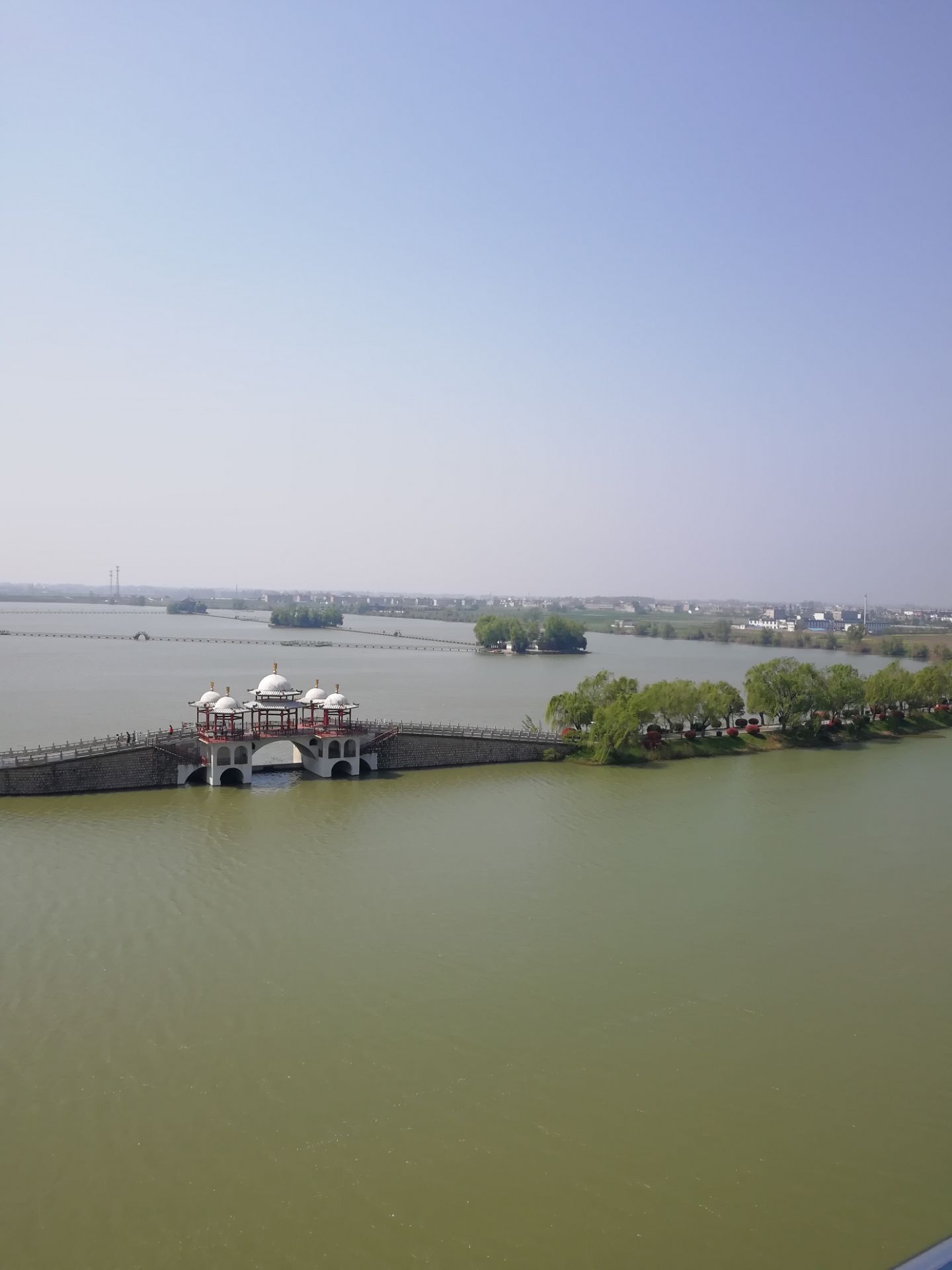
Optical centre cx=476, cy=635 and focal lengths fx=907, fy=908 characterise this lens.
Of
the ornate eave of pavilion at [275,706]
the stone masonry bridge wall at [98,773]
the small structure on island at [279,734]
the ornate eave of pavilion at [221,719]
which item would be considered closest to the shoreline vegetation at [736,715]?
the small structure on island at [279,734]

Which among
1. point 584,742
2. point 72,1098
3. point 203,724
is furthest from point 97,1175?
point 584,742

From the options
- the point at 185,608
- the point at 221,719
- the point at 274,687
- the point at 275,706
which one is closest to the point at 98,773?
the point at 221,719

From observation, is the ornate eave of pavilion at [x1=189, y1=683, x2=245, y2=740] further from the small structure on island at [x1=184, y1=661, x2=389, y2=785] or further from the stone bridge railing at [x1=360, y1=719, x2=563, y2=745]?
the stone bridge railing at [x1=360, y1=719, x2=563, y2=745]

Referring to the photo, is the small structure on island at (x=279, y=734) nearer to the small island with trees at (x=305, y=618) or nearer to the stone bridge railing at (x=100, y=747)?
the stone bridge railing at (x=100, y=747)

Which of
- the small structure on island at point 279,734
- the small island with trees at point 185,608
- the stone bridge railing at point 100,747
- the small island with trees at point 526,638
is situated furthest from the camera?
the small island with trees at point 185,608

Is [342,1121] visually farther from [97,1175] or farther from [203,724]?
[203,724]

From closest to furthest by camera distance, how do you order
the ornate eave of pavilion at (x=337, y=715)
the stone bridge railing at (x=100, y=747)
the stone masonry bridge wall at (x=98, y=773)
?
the stone masonry bridge wall at (x=98, y=773) → the stone bridge railing at (x=100, y=747) → the ornate eave of pavilion at (x=337, y=715)
